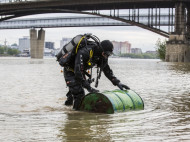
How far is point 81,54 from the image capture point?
25.5ft

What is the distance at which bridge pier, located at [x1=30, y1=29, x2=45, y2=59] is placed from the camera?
10556 centimetres

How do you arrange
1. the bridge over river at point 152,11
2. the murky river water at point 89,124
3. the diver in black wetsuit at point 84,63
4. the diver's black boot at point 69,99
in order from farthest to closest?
the bridge over river at point 152,11 < the diver's black boot at point 69,99 < the diver in black wetsuit at point 84,63 < the murky river water at point 89,124

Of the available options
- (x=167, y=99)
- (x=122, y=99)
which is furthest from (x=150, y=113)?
(x=167, y=99)

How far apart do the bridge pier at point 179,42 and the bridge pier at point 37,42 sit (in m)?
46.3

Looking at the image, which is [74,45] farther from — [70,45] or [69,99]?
[69,99]

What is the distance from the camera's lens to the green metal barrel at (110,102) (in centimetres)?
780

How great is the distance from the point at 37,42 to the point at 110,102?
101860 mm

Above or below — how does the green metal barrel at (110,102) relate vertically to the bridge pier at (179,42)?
below

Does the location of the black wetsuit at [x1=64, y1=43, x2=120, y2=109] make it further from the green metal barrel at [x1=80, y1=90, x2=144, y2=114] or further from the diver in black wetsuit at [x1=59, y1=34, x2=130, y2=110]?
the green metal barrel at [x1=80, y1=90, x2=144, y2=114]

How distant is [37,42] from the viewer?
4267 inches

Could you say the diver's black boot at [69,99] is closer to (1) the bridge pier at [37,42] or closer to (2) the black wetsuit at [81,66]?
(2) the black wetsuit at [81,66]

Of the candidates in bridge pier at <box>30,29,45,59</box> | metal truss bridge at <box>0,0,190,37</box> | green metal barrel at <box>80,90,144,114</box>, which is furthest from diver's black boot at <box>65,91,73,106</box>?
bridge pier at <box>30,29,45,59</box>

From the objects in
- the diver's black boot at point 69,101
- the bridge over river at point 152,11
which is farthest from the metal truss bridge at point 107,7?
the diver's black boot at point 69,101

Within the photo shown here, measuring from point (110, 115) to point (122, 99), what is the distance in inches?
20.1
